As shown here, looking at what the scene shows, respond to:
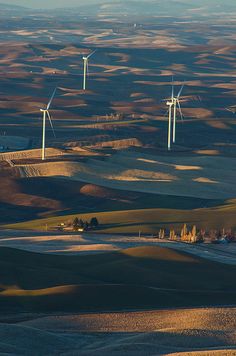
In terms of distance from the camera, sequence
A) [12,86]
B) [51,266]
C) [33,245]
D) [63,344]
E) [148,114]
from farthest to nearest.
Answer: [12,86], [148,114], [33,245], [51,266], [63,344]

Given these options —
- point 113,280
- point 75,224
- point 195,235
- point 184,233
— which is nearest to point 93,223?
point 75,224

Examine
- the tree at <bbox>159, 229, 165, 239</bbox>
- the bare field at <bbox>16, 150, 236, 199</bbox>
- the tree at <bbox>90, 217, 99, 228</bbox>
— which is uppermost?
the bare field at <bbox>16, 150, 236, 199</bbox>

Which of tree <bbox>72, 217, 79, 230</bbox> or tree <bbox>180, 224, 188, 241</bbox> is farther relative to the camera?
tree <bbox>72, 217, 79, 230</bbox>

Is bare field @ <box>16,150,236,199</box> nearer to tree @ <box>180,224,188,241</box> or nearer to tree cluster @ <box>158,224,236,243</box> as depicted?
tree cluster @ <box>158,224,236,243</box>

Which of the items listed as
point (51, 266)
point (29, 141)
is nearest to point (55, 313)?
point (51, 266)

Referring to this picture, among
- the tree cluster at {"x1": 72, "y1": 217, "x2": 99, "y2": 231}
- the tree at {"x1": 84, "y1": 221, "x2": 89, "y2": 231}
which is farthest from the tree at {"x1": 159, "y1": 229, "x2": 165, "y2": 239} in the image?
the tree at {"x1": 84, "y1": 221, "x2": 89, "y2": 231}

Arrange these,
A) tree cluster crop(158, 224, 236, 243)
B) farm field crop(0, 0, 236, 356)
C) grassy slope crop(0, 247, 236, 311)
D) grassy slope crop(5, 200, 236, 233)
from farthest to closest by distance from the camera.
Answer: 1. grassy slope crop(5, 200, 236, 233)
2. tree cluster crop(158, 224, 236, 243)
3. grassy slope crop(0, 247, 236, 311)
4. farm field crop(0, 0, 236, 356)

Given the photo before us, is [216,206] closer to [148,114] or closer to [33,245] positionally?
[33,245]
